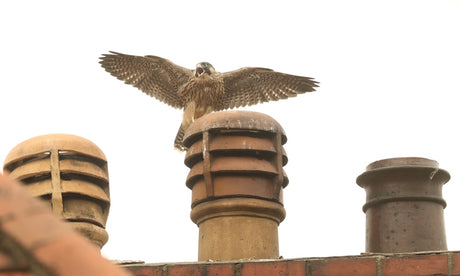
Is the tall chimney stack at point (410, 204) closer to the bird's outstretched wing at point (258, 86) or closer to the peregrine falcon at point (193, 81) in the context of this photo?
the peregrine falcon at point (193, 81)

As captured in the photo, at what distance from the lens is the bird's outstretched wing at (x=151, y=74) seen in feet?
33.6

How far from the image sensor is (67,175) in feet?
11.9

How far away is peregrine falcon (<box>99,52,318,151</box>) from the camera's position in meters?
9.82

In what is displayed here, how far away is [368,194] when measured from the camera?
12.8ft

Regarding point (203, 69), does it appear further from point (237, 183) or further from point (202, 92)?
point (237, 183)

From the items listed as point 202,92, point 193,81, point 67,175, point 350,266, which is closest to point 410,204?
point 350,266

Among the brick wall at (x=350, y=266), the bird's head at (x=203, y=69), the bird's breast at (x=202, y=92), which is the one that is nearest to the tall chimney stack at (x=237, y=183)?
the brick wall at (x=350, y=266)

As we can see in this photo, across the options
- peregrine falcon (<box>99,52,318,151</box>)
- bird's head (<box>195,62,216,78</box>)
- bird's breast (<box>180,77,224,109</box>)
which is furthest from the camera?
peregrine falcon (<box>99,52,318,151</box>)

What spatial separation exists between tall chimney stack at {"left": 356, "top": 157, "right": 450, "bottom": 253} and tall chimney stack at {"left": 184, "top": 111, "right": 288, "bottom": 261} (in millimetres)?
486

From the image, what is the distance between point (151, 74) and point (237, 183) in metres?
7.15

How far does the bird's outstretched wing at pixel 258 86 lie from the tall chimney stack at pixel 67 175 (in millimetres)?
6524

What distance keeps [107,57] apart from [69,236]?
33.9 ft

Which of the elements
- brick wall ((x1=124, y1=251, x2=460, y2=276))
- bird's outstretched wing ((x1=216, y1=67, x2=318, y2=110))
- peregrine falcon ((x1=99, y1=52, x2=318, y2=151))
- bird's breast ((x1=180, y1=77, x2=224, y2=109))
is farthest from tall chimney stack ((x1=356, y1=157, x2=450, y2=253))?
bird's outstretched wing ((x1=216, y1=67, x2=318, y2=110))

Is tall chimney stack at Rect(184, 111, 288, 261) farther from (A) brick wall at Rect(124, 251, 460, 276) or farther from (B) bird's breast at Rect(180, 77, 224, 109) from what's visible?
(B) bird's breast at Rect(180, 77, 224, 109)
